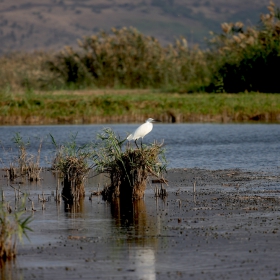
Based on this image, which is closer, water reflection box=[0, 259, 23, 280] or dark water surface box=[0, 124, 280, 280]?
water reflection box=[0, 259, 23, 280]

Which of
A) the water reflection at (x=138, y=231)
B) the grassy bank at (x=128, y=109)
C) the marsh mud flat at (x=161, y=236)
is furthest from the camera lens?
the grassy bank at (x=128, y=109)

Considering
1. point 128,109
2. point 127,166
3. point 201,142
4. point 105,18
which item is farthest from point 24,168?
point 105,18

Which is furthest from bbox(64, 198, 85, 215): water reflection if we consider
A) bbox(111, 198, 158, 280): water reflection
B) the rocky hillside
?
the rocky hillside

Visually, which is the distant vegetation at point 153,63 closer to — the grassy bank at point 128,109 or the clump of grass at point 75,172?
the grassy bank at point 128,109

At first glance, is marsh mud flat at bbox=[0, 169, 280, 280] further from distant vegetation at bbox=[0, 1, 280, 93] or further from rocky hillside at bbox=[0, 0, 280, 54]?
rocky hillside at bbox=[0, 0, 280, 54]

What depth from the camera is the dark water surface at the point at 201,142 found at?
824 inches

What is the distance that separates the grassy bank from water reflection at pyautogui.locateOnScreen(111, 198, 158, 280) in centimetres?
1750

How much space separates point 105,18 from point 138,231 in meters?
126

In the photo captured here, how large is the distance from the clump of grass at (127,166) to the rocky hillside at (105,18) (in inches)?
4081

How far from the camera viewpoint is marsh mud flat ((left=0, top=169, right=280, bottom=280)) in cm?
973

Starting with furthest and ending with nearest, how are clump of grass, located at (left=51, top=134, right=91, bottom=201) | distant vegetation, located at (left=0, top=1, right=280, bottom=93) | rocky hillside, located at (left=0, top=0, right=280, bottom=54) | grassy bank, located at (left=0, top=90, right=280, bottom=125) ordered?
rocky hillside, located at (left=0, top=0, right=280, bottom=54) → distant vegetation, located at (left=0, top=1, right=280, bottom=93) → grassy bank, located at (left=0, top=90, right=280, bottom=125) → clump of grass, located at (left=51, top=134, right=91, bottom=201)

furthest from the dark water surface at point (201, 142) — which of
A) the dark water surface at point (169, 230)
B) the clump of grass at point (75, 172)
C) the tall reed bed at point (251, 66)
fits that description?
the tall reed bed at point (251, 66)

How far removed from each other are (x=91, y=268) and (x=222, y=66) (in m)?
29.5

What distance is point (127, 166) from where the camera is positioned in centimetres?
1509
